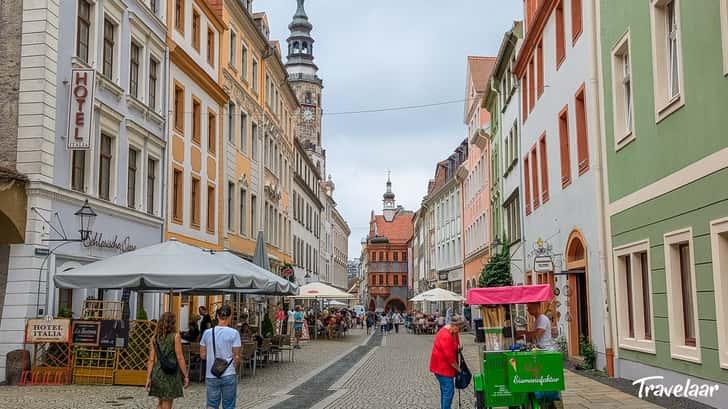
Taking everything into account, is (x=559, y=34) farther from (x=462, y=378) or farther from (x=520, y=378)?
(x=520, y=378)

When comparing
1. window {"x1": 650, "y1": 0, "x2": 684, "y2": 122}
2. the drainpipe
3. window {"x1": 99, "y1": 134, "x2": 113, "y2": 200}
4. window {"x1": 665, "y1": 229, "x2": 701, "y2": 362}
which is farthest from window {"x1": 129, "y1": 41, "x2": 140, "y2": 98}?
window {"x1": 665, "y1": 229, "x2": 701, "y2": 362}

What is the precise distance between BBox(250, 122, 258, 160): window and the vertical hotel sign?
19.7 m

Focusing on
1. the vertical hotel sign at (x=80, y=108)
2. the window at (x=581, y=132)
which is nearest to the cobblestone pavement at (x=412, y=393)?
the window at (x=581, y=132)

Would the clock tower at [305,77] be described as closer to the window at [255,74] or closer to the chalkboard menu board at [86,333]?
the window at [255,74]

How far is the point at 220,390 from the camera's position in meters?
9.35

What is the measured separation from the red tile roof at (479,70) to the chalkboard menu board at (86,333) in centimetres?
3546

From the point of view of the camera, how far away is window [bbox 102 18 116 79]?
2022cm

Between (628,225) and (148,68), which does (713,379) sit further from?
(148,68)

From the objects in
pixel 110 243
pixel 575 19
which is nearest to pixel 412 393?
pixel 110 243

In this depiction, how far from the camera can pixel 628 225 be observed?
48.5 feet

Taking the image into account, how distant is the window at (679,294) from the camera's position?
11.9m

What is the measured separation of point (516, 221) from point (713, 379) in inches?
835

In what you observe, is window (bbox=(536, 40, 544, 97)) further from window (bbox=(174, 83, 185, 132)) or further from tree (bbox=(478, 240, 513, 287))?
window (bbox=(174, 83, 185, 132))

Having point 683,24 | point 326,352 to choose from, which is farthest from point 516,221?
point 683,24
